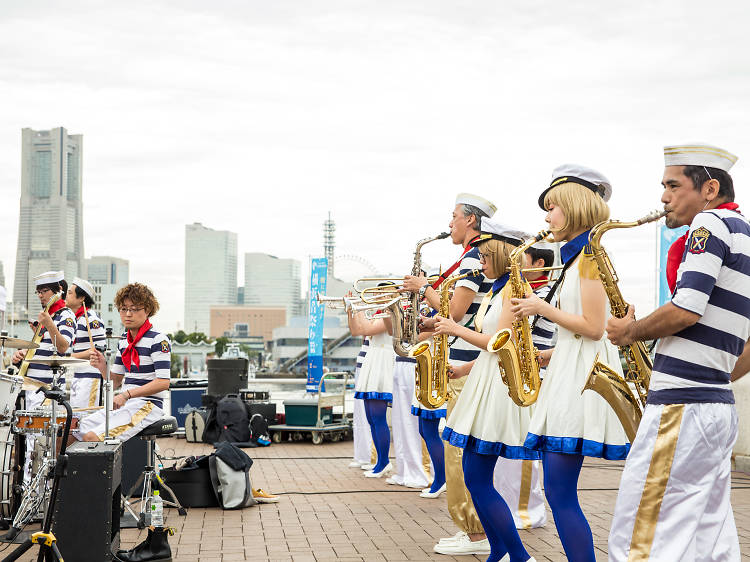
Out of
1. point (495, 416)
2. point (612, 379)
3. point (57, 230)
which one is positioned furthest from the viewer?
point (57, 230)

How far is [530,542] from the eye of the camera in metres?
5.89

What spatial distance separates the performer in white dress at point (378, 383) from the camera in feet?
29.2

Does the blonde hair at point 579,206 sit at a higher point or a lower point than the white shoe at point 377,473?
higher

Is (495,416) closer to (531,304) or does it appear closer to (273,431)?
(531,304)

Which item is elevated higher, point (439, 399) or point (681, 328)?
point (681, 328)

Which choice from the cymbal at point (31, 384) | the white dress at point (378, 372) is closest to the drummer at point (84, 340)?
the cymbal at point (31, 384)

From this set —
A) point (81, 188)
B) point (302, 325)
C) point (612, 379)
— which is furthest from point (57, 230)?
point (612, 379)

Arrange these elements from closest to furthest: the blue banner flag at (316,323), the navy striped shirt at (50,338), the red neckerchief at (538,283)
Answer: the red neckerchief at (538,283), the navy striped shirt at (50,338), the blue banner flag at (316,323)

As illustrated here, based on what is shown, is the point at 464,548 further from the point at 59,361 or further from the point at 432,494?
the point at 59,361

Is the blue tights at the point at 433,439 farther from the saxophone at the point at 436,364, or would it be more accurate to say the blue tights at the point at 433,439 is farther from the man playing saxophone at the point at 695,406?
the man playing saxophone at the point at 695,406

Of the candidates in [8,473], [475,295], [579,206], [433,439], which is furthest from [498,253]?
[8,473]

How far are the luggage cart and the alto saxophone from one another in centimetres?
534

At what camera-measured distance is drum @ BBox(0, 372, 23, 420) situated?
6082 millimetres

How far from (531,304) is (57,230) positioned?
6409 inches
